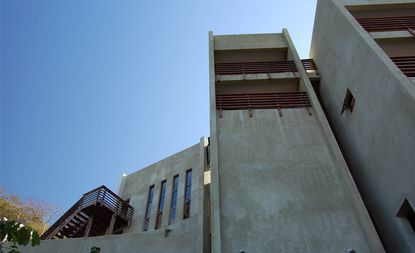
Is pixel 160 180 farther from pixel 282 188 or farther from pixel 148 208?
pixel 282 188

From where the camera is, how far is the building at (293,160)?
8852 mm

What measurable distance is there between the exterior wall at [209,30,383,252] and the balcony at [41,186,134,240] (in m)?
7.96

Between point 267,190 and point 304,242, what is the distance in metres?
1.95

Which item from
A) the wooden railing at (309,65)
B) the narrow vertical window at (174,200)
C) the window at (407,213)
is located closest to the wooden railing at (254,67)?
the wooden railing at (309,65)

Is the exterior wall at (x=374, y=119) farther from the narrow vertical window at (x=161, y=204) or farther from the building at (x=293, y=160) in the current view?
the narrow vertical window at (x=161, y=204)

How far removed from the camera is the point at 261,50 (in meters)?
16.8

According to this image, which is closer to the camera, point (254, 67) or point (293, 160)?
point (293, 160)

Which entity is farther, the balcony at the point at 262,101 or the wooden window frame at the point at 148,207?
the wooden window frame at the point at 148,207

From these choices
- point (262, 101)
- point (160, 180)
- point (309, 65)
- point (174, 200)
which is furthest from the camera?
point (160, 180)

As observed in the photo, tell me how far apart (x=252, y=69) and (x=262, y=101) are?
2624mm

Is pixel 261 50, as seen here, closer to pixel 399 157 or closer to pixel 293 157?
pixel 293 157

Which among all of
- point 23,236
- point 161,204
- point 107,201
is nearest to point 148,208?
point 161,204

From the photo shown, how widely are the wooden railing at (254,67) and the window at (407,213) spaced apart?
8133 millimetres

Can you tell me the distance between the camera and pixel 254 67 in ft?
52.3
